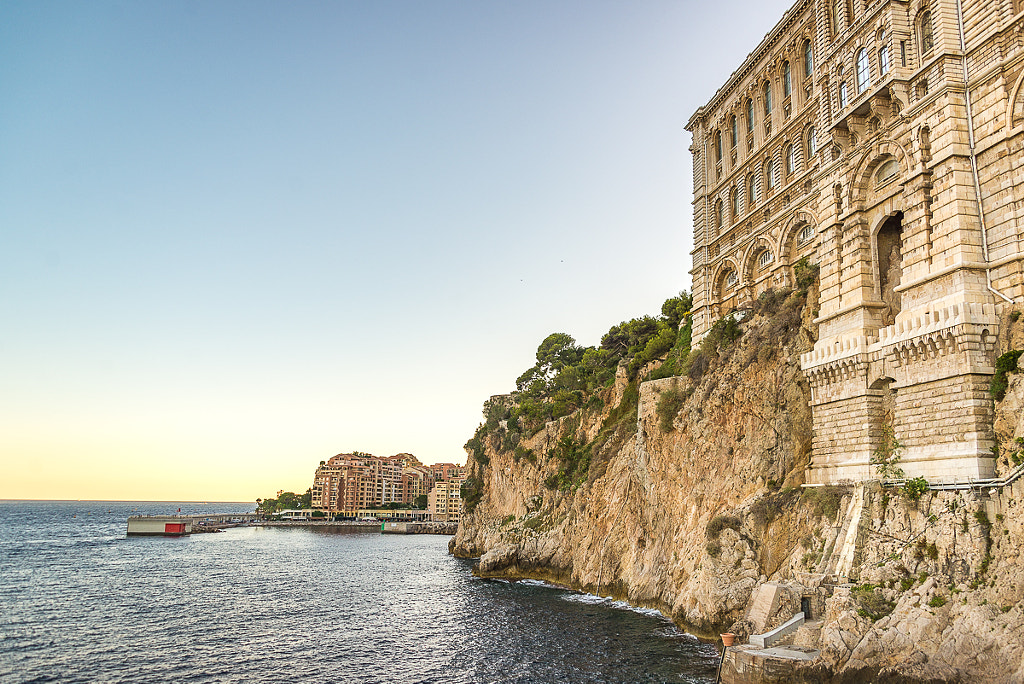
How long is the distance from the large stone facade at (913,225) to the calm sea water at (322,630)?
1129 centimetres

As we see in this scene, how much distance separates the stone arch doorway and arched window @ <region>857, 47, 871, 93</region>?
6.56m

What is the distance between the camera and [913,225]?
1053 inches

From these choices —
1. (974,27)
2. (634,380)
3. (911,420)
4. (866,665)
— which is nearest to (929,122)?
(974,27)

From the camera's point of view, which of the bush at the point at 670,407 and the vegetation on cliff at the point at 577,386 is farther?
the vegetation on cliff at the point at 577,386

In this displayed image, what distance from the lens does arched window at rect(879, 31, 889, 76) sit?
96.3 feet

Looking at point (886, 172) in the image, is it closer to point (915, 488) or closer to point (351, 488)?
point (915, 488)

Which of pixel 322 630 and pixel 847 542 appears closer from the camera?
pixel 847 542

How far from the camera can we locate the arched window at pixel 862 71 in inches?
1208

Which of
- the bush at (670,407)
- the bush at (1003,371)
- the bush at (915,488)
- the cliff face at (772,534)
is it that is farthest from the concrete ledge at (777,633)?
the bush at (670,407)

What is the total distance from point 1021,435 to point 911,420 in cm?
438

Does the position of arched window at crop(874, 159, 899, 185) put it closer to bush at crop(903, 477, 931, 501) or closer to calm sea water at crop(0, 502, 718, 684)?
bush at crop(903, 477, 931, 501)

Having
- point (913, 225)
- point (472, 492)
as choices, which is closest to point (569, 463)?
point (472, 492)

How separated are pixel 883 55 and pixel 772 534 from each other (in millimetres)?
21376

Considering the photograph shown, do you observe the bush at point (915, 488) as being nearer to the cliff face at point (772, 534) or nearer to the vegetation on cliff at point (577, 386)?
the cliff face at point (772, 534)
